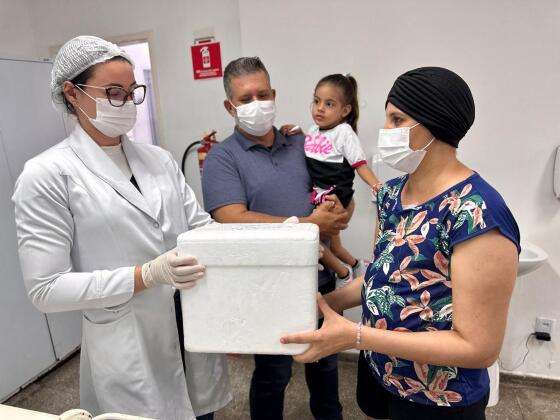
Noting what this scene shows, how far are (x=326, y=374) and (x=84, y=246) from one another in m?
1.10

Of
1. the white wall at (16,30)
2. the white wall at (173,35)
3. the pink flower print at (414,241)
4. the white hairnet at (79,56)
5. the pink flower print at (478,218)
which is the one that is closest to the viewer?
the pink flower print at (478,218)

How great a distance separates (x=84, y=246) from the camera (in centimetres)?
98

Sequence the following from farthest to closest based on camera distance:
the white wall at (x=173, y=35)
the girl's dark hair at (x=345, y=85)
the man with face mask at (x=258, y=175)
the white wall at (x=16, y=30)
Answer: the white wall at (x=16, y=30) < the white wall at (x=173, y=35) < the girl's dark hair at (x=345, y=85) < the man with face mask at (x=258, y=175)

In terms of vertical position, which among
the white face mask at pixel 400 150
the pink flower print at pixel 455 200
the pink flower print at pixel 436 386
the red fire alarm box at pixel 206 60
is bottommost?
the pink flower print at pixel 436 386

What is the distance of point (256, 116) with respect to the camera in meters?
1.31

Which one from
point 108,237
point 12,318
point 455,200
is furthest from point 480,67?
point 12,318

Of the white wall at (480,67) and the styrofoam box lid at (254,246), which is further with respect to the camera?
the white wall at (480,67)

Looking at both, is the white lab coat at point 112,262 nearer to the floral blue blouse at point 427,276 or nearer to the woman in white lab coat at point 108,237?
the woman in white lab coat at point 108,237

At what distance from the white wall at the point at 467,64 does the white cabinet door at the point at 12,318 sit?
1515 millimetres

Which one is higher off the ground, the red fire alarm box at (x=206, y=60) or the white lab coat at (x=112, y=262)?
the red fire alarm box at (x=206, y=60)

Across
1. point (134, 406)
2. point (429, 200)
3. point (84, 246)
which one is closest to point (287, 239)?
point (429, 200)

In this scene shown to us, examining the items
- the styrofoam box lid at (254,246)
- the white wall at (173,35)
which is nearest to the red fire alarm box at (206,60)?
the white wall at (173,35)

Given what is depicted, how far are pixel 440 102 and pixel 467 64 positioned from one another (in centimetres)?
123

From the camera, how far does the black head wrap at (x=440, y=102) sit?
2.55ft
